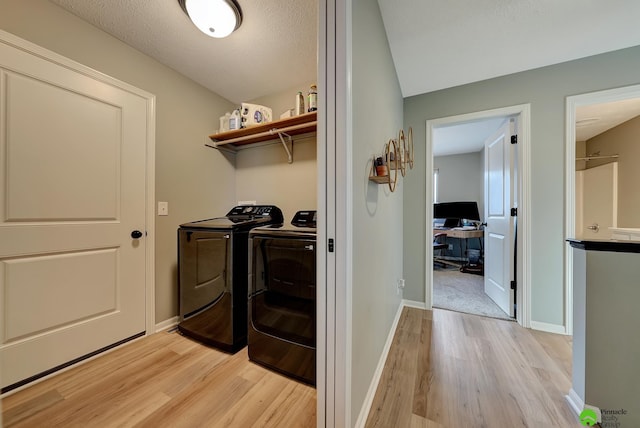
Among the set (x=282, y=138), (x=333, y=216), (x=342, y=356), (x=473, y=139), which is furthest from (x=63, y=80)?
(x=473, y=139)

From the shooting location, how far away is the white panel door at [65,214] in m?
1.31

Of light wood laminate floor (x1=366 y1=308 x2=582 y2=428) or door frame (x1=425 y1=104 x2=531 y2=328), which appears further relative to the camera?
door frame (x1=425 y1=104 x2=531 y2=328)

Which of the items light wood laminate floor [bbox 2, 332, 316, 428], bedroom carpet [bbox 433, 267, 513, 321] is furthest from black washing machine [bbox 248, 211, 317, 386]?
bedroom carpet [bbox 433, 267, 513, 321]

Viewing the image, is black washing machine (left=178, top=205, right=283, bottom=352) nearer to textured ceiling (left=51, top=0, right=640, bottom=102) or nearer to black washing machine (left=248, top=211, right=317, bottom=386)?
black washing machine (left=248, top=211, right=317, bottom=386)

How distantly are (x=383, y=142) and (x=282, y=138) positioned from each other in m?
1.04

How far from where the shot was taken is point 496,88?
2.22 metres

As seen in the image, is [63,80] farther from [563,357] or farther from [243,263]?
A: [563,357]

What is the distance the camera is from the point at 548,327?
2014 millimetres

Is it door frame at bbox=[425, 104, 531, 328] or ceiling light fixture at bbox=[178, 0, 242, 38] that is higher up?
ceiling light fixture at bbox=[178, 0, 242, 38]

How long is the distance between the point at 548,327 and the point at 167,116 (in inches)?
155

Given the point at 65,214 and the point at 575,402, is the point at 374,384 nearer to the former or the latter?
the point at 575,402

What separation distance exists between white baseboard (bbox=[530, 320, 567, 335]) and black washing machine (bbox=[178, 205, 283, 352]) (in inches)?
101

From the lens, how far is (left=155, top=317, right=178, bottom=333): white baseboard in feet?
6.52

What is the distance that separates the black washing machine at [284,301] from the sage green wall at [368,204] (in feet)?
1.07
